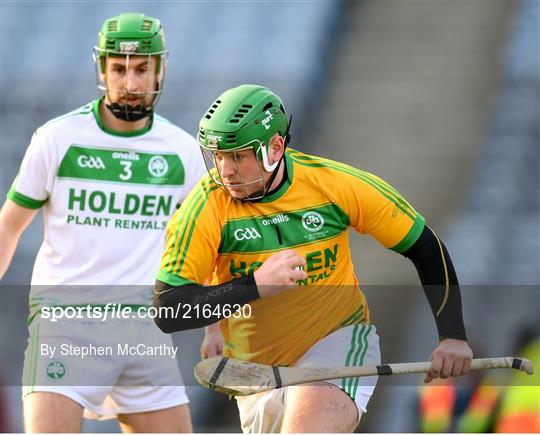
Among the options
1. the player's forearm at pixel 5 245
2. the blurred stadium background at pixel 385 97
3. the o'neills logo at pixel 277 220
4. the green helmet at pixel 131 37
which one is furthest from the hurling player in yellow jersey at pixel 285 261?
the blurred stadium background at pixel 385 97

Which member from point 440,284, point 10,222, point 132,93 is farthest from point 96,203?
point 440,284

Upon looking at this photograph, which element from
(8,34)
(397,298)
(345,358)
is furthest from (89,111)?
(8,34)

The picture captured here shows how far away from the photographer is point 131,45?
14.1 feet

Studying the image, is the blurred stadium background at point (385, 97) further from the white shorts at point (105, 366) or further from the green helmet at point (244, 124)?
the green helmet at point (244, 124)

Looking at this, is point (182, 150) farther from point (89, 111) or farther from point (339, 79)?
point (339, 79)

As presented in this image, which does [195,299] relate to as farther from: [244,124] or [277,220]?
[244,124]

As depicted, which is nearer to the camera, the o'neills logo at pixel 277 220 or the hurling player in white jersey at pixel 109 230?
the o'neills logo at pixel 277 220

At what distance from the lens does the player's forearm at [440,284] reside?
3564 mm

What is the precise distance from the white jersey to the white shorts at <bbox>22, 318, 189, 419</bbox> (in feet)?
0.37

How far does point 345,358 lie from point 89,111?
1474 millimetres

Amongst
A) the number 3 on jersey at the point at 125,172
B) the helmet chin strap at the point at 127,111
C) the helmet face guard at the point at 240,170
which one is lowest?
the number 3 on jersey at the point at 125,172

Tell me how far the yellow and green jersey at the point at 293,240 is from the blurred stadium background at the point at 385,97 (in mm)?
3379

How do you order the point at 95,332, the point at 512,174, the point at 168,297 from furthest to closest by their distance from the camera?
the point at 512,174 < the point at 95,332 < the point at 168,297

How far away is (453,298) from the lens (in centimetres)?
358
